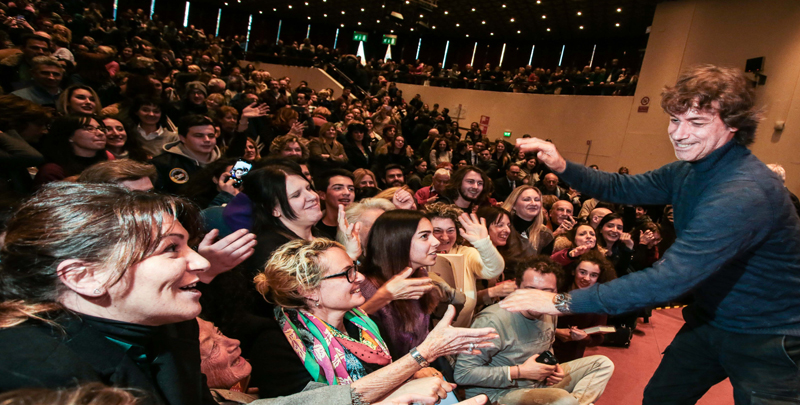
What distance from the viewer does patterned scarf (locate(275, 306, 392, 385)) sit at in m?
1.41

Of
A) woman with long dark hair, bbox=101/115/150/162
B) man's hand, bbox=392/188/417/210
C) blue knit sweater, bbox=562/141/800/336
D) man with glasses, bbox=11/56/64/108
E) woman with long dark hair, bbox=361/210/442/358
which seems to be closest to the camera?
blue knit sweater, bbox=562/141/800/336

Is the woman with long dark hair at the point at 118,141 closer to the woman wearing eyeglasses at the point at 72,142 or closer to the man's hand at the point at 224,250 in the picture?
the woman wearing eyeglasses at the point at 72,142

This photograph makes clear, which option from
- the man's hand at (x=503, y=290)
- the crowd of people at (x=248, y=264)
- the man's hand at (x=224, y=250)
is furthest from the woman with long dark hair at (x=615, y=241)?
the man's hand at (x=224, y=250)

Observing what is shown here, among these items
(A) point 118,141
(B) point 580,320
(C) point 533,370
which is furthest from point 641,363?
(A) point 118,141

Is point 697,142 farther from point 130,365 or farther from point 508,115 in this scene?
point 508,115

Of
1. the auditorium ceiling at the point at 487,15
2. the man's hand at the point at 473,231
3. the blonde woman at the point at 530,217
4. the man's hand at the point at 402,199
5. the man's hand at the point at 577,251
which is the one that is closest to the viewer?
the man's hand at the point at 473,231

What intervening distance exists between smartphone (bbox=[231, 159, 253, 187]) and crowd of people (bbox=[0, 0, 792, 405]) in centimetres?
1

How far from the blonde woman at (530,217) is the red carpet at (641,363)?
3.17ft

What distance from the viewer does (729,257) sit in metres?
1.35

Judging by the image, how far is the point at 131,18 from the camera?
970cm

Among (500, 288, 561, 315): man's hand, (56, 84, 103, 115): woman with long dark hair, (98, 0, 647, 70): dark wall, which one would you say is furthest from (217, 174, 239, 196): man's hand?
(98, 0, 647, 70): dark wall

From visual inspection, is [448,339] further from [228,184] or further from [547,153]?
[228,184]

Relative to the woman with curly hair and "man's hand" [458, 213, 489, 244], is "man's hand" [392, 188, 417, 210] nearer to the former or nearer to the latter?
the woman with curly hair

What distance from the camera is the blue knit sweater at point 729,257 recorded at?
4.44ft
